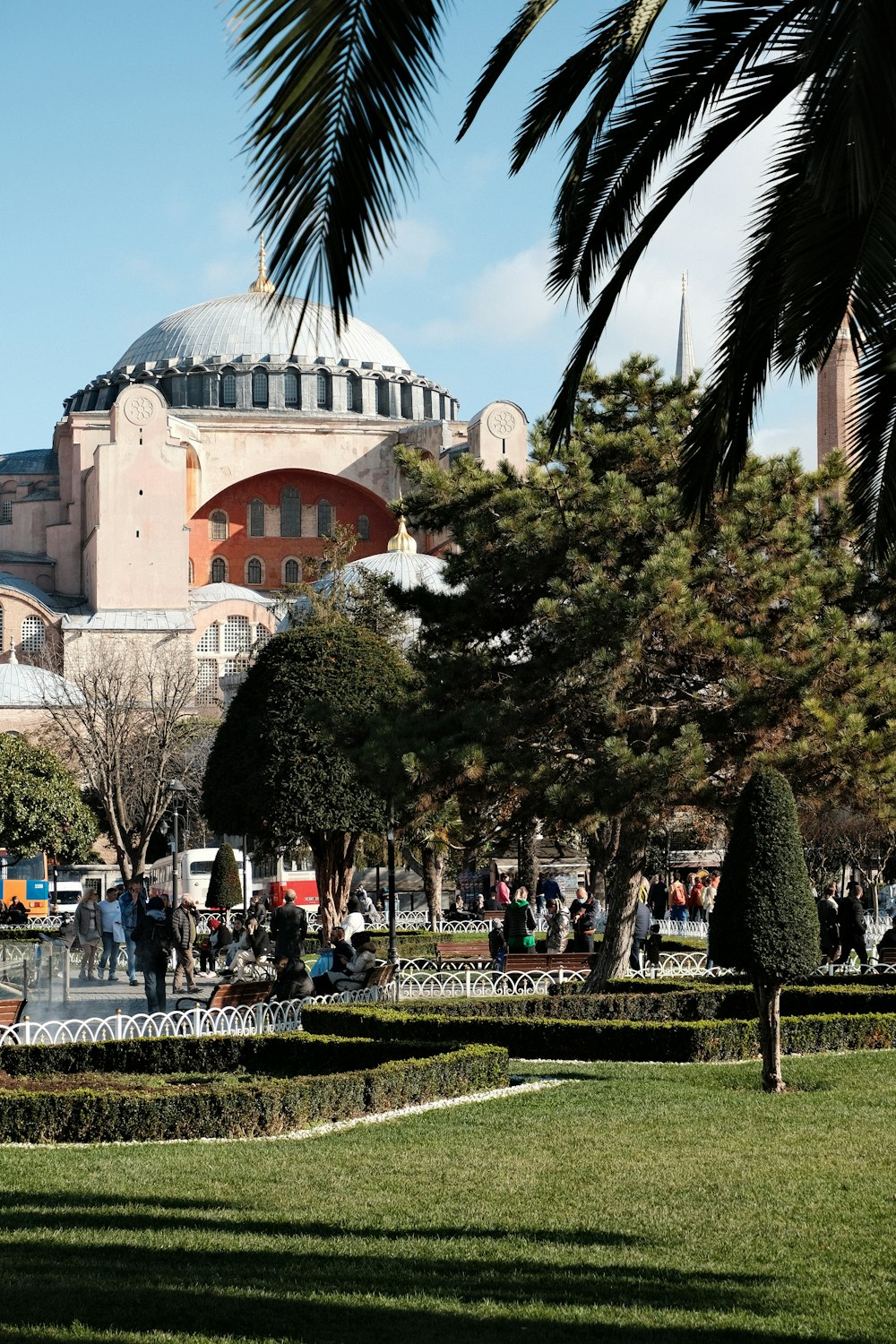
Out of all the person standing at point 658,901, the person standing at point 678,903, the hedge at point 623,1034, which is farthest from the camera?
the person standing at point 678,903

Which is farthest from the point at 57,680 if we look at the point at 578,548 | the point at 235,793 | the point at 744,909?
the point at 744,909

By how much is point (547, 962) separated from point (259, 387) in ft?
159

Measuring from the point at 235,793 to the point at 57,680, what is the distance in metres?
24.3

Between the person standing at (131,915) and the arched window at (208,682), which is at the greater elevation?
the arched window at (208,682)

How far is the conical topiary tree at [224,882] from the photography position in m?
29.2

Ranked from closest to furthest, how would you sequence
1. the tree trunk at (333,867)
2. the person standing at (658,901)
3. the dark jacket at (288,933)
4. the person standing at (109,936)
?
the dark jacket at (288,933) → the person standing at (109,936) → the tree trunk at (333,867) → the person standing at (658,901)

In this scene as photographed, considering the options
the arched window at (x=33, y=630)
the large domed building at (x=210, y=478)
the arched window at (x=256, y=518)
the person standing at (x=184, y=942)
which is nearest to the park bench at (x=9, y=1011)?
the person standing at (x=184, y=942)

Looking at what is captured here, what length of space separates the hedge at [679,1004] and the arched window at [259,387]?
2046 inches

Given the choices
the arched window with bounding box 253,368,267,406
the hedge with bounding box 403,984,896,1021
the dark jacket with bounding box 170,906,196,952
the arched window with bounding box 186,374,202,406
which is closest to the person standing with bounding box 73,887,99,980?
the dark jacket with bounding box 170,906,196,952

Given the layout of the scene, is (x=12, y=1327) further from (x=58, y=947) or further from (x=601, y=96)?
(x=58, y=947)

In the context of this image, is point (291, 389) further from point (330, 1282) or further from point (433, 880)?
point (330, 1282)

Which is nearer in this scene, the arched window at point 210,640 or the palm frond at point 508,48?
the palm frond at point 508,48

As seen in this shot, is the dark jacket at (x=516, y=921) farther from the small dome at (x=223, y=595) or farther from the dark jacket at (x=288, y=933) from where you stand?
the small dome at (x=223, y=595)

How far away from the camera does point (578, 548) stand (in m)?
14.2
